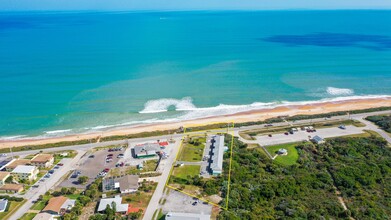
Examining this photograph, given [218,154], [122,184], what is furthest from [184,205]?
[218,154]

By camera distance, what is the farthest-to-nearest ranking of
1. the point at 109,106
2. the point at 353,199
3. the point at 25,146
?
the point at 109,106 < the point at 25,146 < the point at 353,199

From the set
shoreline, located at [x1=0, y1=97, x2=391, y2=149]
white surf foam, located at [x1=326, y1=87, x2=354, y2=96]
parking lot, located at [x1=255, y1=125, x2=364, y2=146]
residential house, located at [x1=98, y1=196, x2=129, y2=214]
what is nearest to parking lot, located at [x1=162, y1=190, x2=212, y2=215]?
residential house, located at [x1=98, y1=196, x2=129, y2=214]

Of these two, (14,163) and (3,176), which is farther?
(14,163)

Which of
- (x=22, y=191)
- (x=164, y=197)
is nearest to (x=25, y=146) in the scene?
(x=22, y=191)

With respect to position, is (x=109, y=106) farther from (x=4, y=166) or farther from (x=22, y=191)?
(x=22, y=191)

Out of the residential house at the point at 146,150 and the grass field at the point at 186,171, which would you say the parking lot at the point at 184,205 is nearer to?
the grass field at the point at 186,171

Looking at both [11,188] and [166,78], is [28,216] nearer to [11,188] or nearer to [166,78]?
[11,188]
